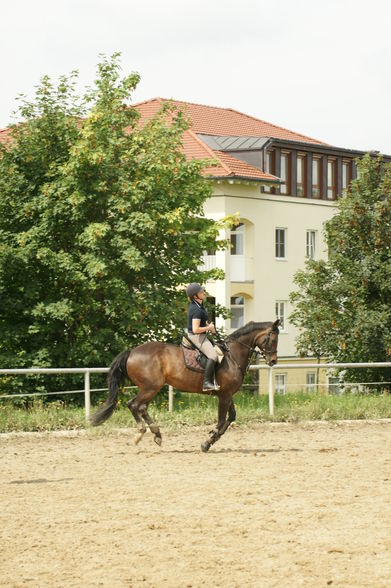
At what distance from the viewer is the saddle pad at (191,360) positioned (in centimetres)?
1758

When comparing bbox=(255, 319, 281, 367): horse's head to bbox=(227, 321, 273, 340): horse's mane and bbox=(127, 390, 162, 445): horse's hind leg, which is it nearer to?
bbox=(227, 321, 273, 340): horse's mane

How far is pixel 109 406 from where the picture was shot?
57.2 feet

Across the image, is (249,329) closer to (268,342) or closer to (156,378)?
(268,342)

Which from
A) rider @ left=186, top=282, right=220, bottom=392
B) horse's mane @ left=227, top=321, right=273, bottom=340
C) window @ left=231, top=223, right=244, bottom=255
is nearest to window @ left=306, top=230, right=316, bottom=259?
window @ left=231, top=223, right=244, bottom=255

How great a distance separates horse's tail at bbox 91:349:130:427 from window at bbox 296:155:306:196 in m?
47.2

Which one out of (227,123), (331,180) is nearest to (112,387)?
(227,123)

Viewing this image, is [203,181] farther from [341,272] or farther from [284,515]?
[284,515]

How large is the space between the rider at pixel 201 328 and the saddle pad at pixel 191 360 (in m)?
0.17

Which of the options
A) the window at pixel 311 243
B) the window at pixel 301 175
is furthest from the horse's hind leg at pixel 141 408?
the window at pixel 311 243

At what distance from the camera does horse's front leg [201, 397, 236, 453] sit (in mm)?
17375

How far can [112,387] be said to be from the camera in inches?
695

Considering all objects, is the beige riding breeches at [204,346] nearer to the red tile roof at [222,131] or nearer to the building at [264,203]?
the red tile roof at [222,131]

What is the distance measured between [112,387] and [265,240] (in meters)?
44.4

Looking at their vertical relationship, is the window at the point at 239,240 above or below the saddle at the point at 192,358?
above
